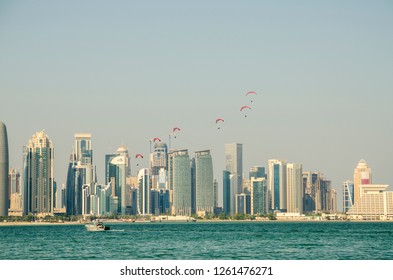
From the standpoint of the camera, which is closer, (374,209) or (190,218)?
(374,209)

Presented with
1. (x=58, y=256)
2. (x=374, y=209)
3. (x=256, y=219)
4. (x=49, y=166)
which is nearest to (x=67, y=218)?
(x=49, y=166)

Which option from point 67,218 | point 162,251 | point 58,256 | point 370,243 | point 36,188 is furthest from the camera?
point 36,188

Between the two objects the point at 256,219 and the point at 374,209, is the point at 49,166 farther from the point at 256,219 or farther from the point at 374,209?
the point at 374,209

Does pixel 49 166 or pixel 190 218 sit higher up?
pixel 49 166

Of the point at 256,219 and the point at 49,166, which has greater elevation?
the point at 49,166
